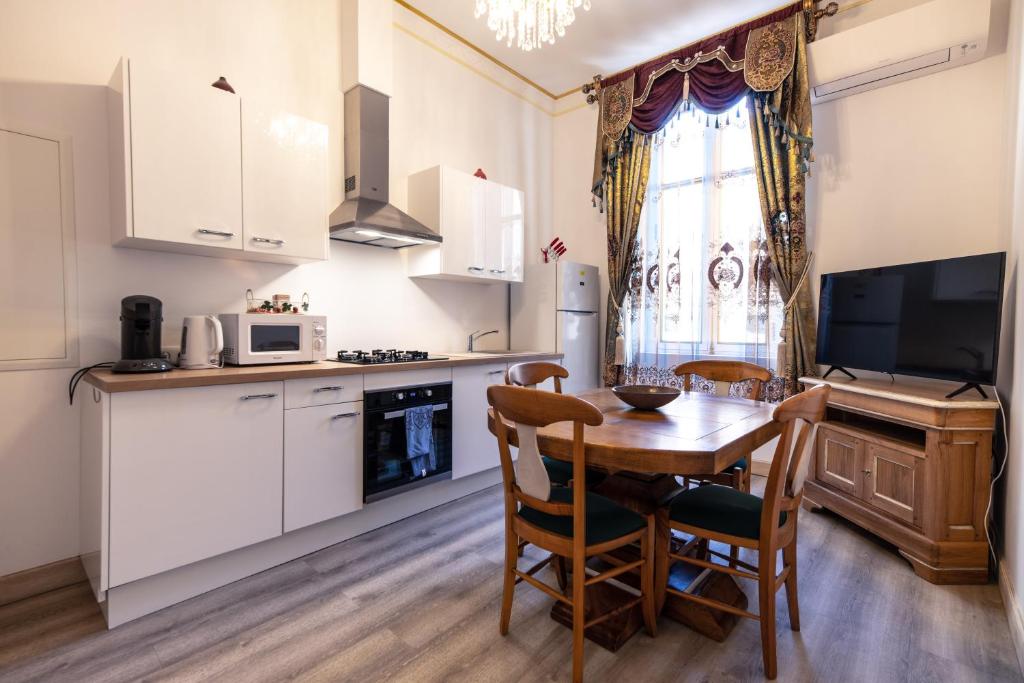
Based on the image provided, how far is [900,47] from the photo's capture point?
2725 mm

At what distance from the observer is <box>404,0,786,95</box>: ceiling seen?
3330 millimetres

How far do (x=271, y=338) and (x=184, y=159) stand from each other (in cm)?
89

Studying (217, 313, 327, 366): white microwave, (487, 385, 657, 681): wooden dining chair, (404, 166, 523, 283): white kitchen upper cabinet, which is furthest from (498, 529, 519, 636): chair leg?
(404, 166, 523, 283): white kitchen upper cabinet

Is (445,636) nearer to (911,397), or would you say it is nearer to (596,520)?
(596,520)

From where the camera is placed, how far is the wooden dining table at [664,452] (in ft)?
4.54

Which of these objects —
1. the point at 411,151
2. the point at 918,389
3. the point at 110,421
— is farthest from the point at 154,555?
the point at 918,389

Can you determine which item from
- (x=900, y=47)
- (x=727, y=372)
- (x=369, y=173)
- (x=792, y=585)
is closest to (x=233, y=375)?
(x=369, y=173)

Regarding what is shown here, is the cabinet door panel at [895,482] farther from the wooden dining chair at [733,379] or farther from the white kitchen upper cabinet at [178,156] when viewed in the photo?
the white kitchen upper cabinet at [178,156]

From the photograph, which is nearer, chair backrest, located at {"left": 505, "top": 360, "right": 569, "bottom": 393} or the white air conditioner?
chair backrest, located at {"left": 505, "top": 360, "right": 569, "bottom": 393}

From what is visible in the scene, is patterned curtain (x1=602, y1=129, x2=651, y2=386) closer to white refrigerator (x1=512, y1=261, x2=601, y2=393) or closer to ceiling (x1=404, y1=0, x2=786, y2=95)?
white refrigerator (x1=512, y1=261, x2=601, y2=393)

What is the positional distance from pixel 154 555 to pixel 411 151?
2868mm

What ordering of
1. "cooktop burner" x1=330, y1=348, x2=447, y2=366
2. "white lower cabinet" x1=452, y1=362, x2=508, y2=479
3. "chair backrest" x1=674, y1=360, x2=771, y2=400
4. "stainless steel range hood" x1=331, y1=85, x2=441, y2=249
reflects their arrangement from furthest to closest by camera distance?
"white lower cabinet" x1=452, y1=362, x2=508, y2=479
"stainless steel range hood" x1=331, y1=85, x2=441, y2=249
"cooktop burner" x1=330, y1=348, x2=447, y2=366
"chair backrest" x1=674, y1=360, x2=771, y2=400

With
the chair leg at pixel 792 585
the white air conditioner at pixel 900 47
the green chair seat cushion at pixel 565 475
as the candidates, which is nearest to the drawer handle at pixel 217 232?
the green chair seat cushion at pixel 565 475

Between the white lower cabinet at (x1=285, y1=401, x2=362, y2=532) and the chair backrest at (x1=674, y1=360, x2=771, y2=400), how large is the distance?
1.89 m
